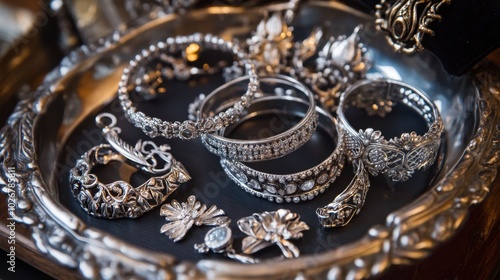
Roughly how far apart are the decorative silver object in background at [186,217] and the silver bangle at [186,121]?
0.10 meters

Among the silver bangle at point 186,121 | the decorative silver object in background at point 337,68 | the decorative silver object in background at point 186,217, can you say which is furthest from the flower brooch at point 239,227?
the decorative silver object in background at point 337,68

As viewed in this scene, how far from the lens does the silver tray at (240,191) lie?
0.66m

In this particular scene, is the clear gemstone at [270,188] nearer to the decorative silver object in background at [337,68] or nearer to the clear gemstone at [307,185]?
the clear gemstone at [307,185]

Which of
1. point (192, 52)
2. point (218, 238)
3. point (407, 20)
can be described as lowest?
point (218, 238)

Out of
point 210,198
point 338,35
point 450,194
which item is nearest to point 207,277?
point 210,198

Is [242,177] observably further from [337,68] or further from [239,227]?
[337,68]

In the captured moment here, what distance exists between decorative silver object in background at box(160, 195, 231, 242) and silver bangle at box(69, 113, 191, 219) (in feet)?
0.10

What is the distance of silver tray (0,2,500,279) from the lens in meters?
0.66

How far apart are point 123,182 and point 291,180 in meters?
0.25

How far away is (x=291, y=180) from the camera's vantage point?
2.68ft

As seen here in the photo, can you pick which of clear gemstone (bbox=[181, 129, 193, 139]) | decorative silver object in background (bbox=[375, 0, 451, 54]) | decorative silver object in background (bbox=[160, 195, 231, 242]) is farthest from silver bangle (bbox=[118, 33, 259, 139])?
decorative silver object in background (bbox=[375, 0, 451, 54])

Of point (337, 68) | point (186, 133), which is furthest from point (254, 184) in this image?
point (337, 68)

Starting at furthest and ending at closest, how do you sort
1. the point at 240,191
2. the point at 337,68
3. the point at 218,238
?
1. the point at 337,68
2. the point at 240,191
3. the point at 218,238

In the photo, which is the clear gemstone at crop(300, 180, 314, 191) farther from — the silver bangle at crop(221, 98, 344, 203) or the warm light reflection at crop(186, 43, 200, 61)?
the warm light reflection at crop(186, 43, 200, 61)
